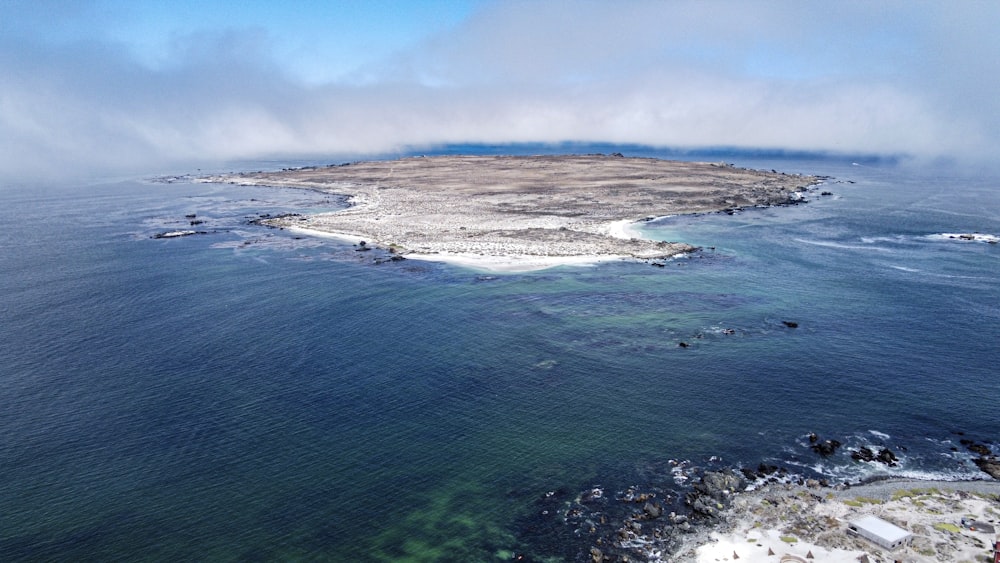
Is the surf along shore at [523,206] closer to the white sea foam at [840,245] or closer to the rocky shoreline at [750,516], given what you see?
the white sea foam at [840,245]

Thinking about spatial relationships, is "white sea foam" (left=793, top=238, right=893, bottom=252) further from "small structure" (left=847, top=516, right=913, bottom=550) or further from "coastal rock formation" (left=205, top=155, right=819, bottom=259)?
"small structure" (left=847, top=516, right=913, bottom=550)

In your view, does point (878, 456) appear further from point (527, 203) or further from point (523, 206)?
point (527, 203)

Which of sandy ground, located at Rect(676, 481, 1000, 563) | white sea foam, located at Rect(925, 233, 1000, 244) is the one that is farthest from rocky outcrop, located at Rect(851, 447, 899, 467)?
white sea foam, located at Rect(925, 233, 1000, 244)

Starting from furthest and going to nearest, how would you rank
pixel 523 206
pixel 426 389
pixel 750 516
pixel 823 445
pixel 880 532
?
pixel 523 206, pixel 426 389, pixel 823 445, pixel 750 516, pixel 880 532

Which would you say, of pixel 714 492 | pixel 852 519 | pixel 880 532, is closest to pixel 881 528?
pixel 880 532

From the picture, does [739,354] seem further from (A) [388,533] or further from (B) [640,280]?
(A) [388,533]

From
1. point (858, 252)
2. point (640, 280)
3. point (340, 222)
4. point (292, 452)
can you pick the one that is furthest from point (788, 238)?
point (292, 452)

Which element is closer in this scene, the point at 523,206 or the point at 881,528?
the point at 881,528
